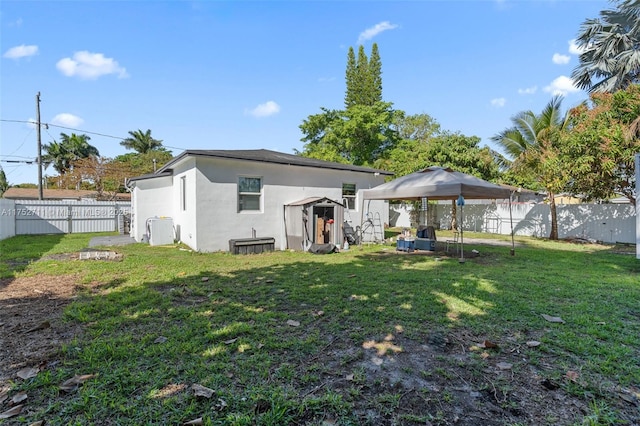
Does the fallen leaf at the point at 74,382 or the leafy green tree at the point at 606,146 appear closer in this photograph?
the fallen leaf at the point at 74,382

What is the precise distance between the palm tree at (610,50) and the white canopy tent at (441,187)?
997 cm

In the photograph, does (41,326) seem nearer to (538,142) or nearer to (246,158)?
(246,158)

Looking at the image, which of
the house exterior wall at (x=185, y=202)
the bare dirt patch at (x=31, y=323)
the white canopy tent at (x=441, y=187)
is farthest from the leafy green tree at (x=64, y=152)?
the white canopy tent at (x=441, y=187)

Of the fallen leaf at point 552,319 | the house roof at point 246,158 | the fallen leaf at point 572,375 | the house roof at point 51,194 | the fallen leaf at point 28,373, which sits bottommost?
the fallen leaf at point 572,375

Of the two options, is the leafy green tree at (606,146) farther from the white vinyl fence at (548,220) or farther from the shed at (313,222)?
the shed at (313,222)

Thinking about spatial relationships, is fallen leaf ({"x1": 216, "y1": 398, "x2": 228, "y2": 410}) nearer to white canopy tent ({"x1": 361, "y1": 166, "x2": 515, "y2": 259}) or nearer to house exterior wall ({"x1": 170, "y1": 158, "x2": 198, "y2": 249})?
white canopy tent ({"x1": 361, "y1": 166, "x2": 515, "y2": 259})

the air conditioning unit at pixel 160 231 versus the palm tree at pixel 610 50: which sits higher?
the palm tree at pixel 610 50

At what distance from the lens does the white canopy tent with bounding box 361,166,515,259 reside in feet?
24.7

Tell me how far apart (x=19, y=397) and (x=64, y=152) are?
42.9 metres

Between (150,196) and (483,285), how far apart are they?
12.0 meters

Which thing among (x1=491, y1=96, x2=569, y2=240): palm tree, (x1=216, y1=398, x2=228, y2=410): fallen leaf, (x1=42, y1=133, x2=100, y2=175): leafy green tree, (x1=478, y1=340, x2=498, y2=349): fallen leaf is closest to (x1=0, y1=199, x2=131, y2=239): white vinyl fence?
(x1=216, y1=398, x2=228, y2=410): fallen leaf

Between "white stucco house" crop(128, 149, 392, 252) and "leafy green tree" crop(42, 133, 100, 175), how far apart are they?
2938 centimetres

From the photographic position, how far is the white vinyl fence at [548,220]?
1201 cm

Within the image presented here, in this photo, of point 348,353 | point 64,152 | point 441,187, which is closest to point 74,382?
point 348,353
